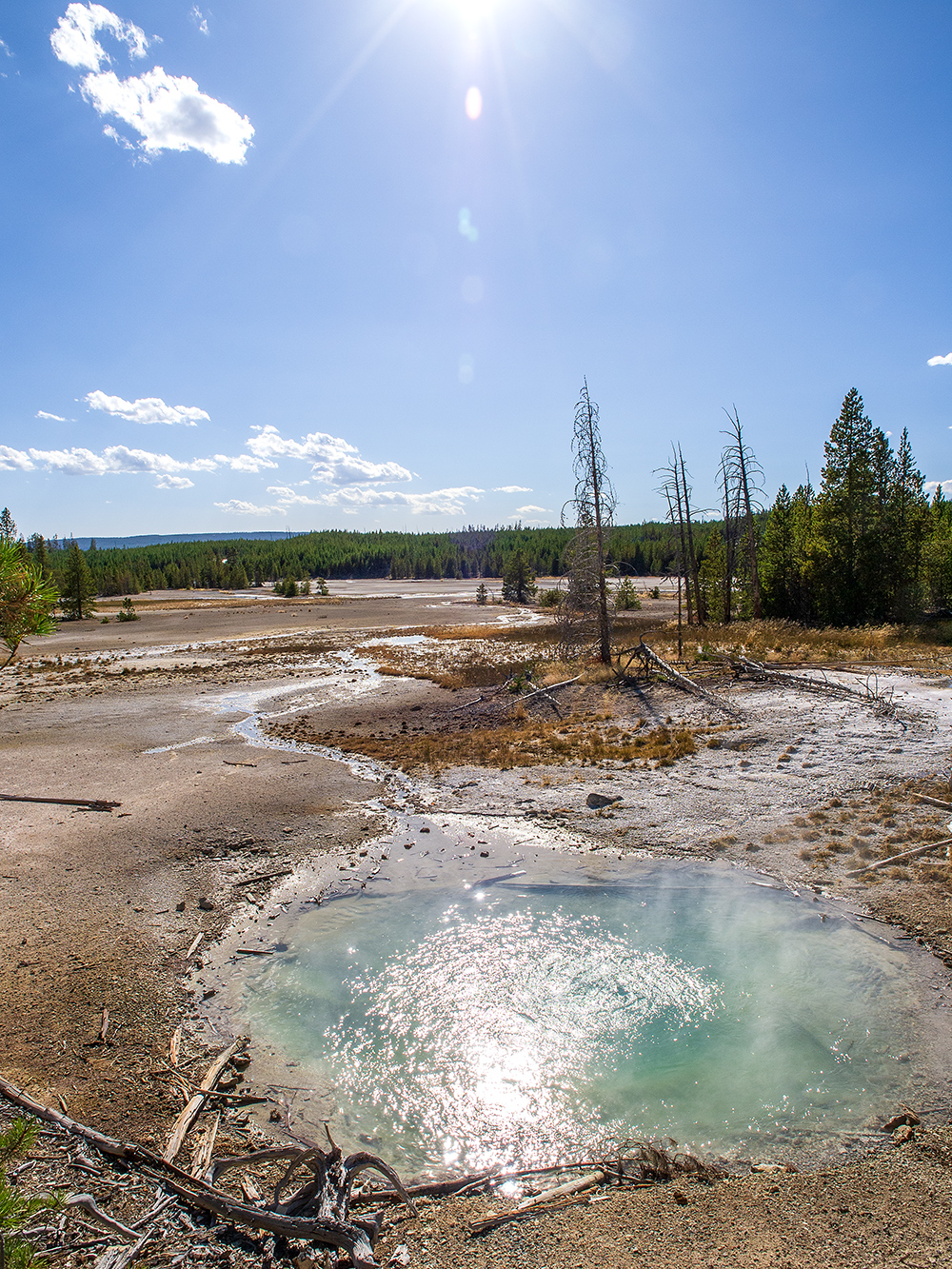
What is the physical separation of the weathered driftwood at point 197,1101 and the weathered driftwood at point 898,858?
351 inches

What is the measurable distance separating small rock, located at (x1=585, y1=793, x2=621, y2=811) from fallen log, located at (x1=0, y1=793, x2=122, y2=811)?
34.8ft

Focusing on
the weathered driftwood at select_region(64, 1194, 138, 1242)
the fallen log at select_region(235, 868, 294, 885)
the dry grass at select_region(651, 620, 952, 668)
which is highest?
Result: the dry grass at select_region(651, 620, 952, 668)

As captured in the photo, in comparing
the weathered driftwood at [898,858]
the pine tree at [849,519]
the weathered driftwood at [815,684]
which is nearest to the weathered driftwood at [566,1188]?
the weathered driftwood at [898,858]

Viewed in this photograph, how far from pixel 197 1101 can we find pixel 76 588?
252 ft

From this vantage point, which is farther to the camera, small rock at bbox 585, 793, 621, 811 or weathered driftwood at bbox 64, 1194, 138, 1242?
small rock at bbox 585, 793, 621, 811

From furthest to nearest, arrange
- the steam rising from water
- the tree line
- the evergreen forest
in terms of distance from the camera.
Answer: the tree line → the evergreen forest → the steam rising from water

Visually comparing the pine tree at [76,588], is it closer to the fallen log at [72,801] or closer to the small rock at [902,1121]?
the fallen log at [72,801]

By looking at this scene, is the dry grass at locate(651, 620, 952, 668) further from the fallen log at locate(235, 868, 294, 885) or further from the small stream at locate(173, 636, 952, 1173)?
the fallen log at locate(235, 868, 294, 885)

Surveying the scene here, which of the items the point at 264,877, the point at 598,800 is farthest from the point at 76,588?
the point at 598,800

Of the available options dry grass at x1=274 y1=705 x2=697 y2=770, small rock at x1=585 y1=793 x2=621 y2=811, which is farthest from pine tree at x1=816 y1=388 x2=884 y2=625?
small rock at x1=585 y1=793 x2=621 y2=811

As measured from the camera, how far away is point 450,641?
4784cm

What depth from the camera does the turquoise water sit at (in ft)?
18.9

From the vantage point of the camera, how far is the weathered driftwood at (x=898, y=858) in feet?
31.6

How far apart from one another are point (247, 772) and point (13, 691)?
21267 millimetres
